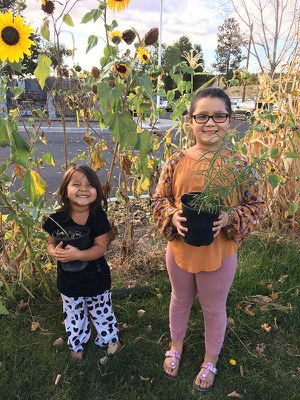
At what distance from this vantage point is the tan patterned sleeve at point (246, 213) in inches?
60.2

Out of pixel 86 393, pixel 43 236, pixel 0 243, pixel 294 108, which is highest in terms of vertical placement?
pixel 294 108

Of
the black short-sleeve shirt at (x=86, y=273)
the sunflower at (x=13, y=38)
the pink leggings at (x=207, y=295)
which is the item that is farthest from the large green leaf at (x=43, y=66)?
the pink leggings at (x=207, y=295)

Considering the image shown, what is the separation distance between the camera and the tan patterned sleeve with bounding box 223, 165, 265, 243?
1.53m

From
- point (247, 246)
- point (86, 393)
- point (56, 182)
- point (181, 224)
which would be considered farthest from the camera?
point (56, 182)

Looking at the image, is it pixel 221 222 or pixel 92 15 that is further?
pixel 92 15

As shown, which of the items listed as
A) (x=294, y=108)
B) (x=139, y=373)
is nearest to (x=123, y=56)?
(x=139, y=373)

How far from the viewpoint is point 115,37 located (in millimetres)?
1737

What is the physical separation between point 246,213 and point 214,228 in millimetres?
206

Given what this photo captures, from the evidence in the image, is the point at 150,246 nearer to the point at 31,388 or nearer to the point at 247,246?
the point at 247,246

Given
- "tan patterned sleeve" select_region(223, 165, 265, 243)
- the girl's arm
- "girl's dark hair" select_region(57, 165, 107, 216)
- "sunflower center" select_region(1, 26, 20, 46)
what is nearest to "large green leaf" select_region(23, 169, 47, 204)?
"girl's dark hair" select_region(57, 165, 107, 216)

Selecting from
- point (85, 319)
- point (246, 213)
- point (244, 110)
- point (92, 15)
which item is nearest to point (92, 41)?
point (92, 15)

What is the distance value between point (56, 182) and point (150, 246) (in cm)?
273

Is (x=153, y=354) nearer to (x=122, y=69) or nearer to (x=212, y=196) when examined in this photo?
(x=212, y=196)

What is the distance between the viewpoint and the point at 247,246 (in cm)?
306
